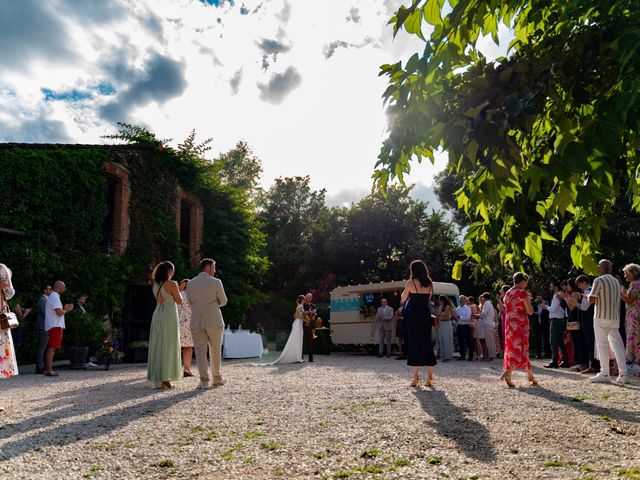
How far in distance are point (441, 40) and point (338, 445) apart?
300cm

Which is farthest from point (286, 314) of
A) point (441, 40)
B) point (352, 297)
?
point (441, 40)

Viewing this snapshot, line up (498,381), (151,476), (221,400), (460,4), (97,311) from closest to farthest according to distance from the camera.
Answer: (460,4) → (151,476) → (221,400) → (498,381) → (97,311)

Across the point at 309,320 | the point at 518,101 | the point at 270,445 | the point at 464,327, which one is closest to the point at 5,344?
the point at 270,445

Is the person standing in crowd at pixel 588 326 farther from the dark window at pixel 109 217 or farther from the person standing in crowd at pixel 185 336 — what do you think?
the dark window at pixel 109 217

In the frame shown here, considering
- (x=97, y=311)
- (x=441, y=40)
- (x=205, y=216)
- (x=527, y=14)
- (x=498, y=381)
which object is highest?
(x=205, y=216)

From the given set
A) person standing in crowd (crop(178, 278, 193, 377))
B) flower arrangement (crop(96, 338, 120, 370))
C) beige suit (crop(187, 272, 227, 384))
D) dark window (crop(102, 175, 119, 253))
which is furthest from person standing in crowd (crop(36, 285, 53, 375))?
dark window (crop(102, 175, 119, 253))

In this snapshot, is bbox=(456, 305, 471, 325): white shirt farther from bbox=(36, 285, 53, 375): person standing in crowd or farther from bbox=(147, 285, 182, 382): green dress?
bbox=(36, 285, 53, 375): person standing in crowd

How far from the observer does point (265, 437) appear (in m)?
4.66

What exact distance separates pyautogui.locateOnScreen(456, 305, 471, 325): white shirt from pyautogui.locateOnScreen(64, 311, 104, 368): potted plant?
948cm

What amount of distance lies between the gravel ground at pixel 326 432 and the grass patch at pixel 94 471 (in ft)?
0.04

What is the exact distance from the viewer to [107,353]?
13.0 metres

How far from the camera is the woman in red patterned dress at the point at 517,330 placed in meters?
8.20

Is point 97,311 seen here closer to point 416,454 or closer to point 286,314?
point 416,454

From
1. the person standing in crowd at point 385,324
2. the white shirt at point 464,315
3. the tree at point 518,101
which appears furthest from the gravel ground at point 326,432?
the person standing in crowd at point 385,324
